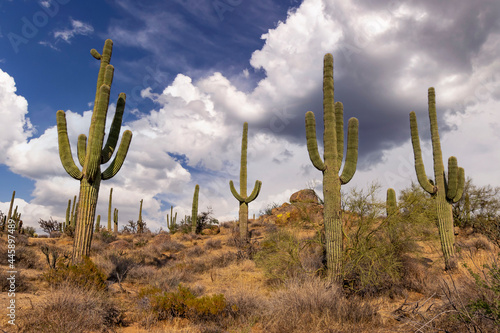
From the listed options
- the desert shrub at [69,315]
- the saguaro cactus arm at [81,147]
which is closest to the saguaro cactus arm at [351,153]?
the desert shrub at [69,315]

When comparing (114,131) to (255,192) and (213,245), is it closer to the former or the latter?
(255,192)

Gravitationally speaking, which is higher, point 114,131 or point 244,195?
point 114,131

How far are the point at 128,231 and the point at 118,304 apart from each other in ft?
84.6

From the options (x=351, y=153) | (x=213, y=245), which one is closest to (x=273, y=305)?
(x=351, y=153)

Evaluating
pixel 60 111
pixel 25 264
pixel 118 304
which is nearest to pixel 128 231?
pixel 25 264

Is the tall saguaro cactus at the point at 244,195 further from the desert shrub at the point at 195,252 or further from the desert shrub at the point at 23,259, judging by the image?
the desert shrub at the point at 23,259

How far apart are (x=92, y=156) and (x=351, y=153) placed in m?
9.09

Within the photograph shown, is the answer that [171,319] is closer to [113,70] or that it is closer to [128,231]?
[113,70]

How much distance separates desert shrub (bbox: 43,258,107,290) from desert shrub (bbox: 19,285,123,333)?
140 cm

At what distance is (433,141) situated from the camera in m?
13.5

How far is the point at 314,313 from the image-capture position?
5.83m

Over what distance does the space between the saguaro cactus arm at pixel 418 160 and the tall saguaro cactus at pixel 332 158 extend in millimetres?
4997

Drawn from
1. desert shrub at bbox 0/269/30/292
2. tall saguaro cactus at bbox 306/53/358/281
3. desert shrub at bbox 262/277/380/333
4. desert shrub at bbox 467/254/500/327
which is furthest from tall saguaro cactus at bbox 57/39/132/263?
desert shrub at bbox 467/254/500/327

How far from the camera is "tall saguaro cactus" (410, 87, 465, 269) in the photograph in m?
12.6
